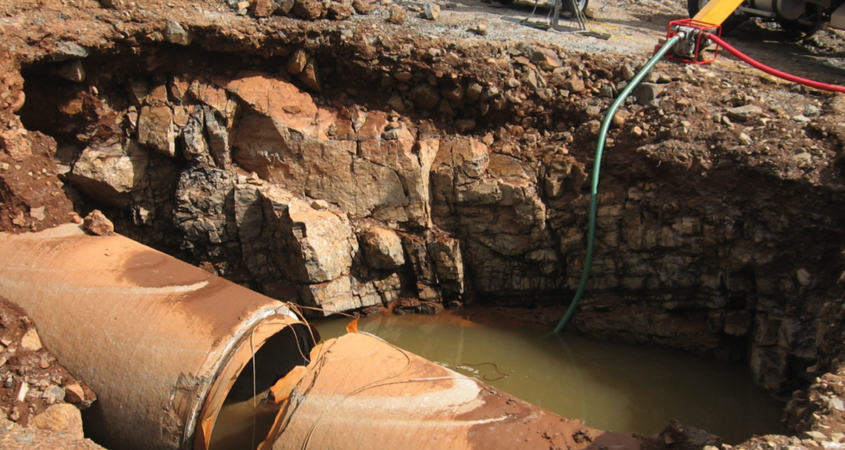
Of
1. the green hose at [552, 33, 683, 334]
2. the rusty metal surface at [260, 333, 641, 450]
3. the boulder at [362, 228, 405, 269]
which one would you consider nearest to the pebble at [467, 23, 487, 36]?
the green hose at [552, 33, 683, 334]

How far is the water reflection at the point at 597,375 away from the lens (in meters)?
4.57

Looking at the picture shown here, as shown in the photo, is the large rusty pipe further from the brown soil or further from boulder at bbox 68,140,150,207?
boulder at bbox 68,140,150,207

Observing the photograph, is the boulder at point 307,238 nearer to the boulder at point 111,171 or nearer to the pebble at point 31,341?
the boulder at point 111,171

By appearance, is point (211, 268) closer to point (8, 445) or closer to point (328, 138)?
point (328, 138)

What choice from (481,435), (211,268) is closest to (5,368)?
(211,268)

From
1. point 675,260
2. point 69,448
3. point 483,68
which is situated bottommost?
point 69,448

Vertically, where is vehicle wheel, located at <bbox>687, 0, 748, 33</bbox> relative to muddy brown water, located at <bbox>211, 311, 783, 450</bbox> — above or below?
above

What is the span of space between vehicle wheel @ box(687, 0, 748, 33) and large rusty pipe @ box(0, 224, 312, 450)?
19.8ft

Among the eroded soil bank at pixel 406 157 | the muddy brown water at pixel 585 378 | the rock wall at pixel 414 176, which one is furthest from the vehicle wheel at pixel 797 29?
the muddy brown water at pixel 585 378

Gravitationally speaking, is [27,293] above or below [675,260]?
below

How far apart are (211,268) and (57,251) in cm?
175

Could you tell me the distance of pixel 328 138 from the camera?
5.71 metres

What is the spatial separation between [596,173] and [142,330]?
11.6 feet

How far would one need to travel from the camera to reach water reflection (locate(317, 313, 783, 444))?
15.0 ft
